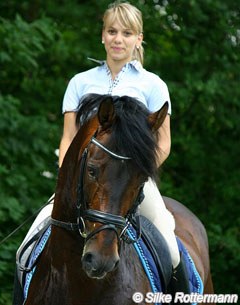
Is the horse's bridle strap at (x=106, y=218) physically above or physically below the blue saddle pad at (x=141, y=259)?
above

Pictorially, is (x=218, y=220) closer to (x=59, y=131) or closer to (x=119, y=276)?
(x=59, y=131)

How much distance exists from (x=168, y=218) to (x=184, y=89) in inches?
166

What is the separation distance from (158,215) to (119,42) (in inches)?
42.5

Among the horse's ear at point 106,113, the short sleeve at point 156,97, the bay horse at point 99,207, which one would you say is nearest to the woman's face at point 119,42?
the short sleeve at point 156,97

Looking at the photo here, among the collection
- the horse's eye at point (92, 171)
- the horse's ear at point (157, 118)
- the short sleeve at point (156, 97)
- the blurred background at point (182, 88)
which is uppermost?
the horse's ear at point (157, 118)

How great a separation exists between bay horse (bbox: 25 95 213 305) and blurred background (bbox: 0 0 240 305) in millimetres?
4046

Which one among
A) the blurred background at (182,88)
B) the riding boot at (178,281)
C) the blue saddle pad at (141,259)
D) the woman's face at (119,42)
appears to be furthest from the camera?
the blurred background at (182,88)

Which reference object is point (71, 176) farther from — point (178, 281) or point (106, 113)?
point (178, 281)

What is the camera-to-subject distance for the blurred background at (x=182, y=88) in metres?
8.95

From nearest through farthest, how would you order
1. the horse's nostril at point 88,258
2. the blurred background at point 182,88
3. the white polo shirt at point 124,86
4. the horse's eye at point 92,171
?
the horse's nostril at point 88,258 < the horse's eye at point 92,171 < the white polo shirt at point 124,86 < the blurred background at point 182,88

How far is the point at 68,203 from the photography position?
14.2 feet

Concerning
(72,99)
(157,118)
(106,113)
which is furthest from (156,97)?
(106,113)

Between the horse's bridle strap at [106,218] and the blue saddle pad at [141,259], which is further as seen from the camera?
the blue saddle pad at [141,259]

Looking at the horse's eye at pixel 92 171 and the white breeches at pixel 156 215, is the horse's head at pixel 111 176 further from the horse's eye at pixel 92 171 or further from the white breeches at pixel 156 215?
the white breeches at pixel 156 215
